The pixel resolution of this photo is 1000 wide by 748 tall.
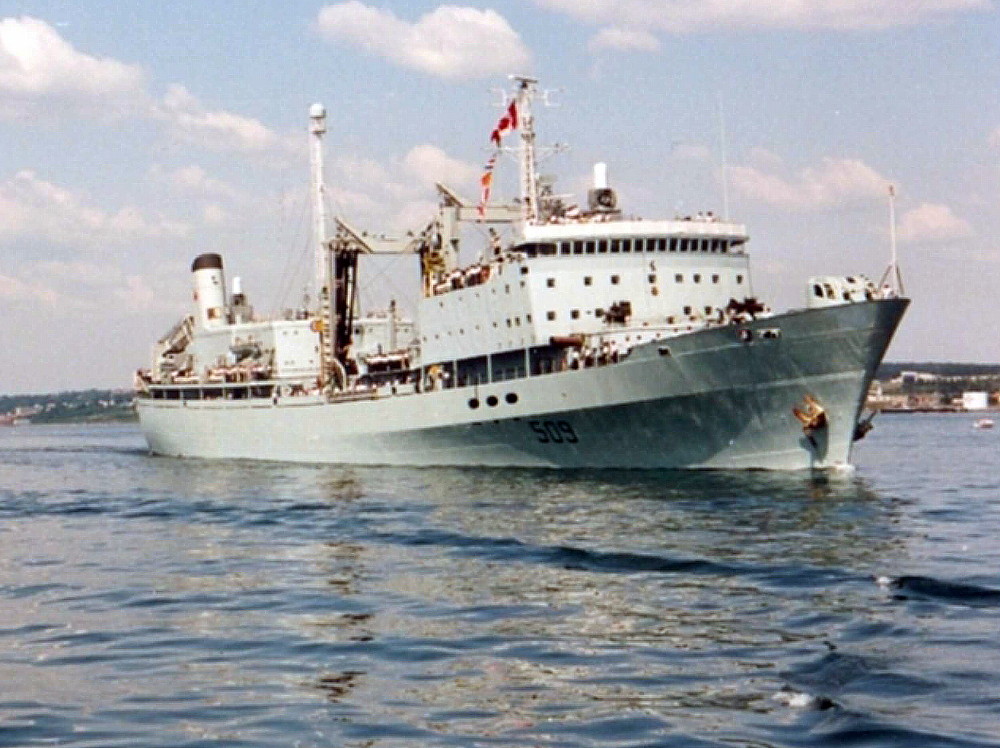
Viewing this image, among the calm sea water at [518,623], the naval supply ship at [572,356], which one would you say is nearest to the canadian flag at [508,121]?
the naval supply ship at [572,356]

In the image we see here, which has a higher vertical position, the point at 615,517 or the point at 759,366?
the point at 759,366

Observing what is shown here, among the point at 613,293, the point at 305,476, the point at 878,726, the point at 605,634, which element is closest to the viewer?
the point at 878,726

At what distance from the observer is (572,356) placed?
3662 cm

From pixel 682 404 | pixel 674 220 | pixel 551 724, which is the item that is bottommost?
pixel 551 724

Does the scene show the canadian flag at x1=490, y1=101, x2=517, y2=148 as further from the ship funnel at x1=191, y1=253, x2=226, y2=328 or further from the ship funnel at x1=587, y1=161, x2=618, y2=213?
the ship funnel at x1=191, y1=253, x2=226, y2=328

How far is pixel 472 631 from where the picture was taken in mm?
14281

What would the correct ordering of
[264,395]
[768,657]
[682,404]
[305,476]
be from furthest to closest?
[264,395] < [305,476] < [682,404] < [768,657]

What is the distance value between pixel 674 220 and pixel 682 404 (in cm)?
761

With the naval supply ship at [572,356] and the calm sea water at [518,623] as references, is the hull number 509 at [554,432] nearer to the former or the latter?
the naval supply ship at [572,356]

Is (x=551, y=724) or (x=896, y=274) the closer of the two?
(x=551, y=724)

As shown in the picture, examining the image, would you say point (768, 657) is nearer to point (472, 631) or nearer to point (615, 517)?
point (472, 631)

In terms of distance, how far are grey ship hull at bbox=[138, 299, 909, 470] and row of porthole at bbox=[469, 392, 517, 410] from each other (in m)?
0.05

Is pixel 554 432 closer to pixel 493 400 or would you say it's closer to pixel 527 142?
pixel 493 400

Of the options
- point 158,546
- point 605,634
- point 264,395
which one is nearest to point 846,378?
A: point 158,546
